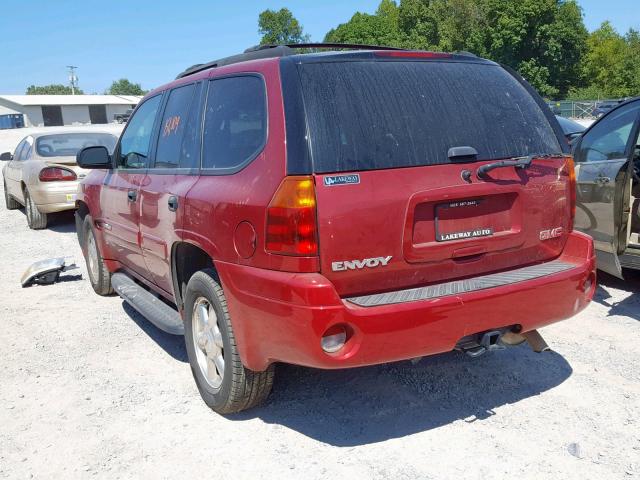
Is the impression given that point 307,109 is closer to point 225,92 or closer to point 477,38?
point 225,92

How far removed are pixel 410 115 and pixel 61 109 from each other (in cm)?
8542

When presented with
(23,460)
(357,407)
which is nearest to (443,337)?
Answer: (357,407)

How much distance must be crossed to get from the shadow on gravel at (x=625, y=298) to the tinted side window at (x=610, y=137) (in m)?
1.25

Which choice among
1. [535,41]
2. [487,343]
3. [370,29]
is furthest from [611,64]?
[487,343]

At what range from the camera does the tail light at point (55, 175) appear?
9.85 metres

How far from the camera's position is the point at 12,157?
11.9m

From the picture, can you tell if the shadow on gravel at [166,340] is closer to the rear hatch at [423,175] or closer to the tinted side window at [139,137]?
the tinted side window at [139,137]

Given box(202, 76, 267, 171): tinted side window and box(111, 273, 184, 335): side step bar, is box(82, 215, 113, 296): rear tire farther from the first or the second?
box(202, 76, 267, 171): tinted side window

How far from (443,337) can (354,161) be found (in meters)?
0.97

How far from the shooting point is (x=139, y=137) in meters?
4.90

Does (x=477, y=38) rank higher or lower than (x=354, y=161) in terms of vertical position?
higher

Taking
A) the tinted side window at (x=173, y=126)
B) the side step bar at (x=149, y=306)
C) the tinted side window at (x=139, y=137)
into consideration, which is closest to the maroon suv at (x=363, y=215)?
the tinted side window at (x=173, y=126)

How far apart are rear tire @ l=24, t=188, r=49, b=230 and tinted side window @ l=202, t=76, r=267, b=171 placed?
300 inches

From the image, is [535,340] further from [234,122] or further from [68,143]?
[68,143]
